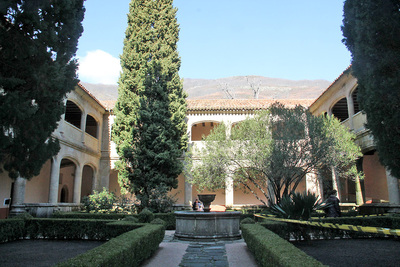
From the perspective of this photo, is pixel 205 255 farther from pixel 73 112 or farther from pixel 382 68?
pixel 73 112

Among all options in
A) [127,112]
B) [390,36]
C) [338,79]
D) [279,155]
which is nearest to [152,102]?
[127,112]

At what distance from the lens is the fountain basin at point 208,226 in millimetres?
8914

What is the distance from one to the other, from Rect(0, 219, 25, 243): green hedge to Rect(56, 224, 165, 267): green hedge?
4340 mm

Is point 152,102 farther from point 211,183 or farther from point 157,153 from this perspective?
point 211,183

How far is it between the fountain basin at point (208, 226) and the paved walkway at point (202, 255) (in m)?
0.37

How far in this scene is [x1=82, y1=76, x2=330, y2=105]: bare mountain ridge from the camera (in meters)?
102

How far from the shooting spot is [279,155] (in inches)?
510

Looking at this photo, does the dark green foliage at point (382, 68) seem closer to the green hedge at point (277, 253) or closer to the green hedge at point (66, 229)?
the green hedge at point (277, 253)

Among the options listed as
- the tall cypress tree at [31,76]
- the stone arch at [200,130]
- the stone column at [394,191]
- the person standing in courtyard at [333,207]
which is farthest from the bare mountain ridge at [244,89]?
the tall cypress tree at [31,76]

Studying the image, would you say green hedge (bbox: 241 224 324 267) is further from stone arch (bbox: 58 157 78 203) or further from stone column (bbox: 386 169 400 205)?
stone arch (bbox: 58 157 78 203)

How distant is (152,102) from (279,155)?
7445 mm

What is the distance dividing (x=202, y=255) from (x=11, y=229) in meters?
5.49

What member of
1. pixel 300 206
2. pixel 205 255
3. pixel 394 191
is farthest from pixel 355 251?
pixel 394 191

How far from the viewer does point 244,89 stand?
108562 millimetres
